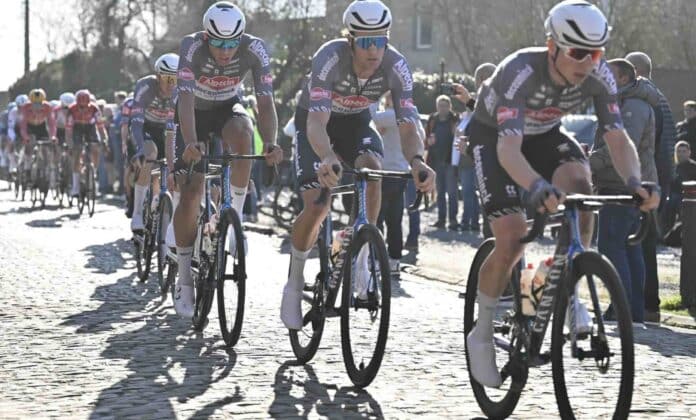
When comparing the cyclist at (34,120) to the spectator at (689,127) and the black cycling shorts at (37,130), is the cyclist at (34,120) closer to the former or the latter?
the black cycling shorts at (37,130)

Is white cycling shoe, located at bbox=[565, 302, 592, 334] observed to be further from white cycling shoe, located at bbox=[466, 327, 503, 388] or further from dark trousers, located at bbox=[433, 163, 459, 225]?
dark trousers, located at bbox=[433, 163, 459, 225]

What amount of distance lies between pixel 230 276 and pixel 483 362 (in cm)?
269

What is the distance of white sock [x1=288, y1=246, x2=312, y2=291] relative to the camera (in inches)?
358

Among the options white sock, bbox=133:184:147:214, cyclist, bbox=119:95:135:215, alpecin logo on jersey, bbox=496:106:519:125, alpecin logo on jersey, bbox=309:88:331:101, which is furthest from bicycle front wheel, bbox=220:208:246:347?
cyclist, bbox=119:95:135:215

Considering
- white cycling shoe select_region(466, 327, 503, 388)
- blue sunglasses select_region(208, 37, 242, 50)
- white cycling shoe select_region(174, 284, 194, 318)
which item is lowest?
white cycling shoe select_region(174, 284, 194, 318)

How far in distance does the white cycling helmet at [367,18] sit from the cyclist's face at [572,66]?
1670mm

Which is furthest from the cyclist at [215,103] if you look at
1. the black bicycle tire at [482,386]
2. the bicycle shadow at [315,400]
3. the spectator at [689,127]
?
the spectator at [689,127]

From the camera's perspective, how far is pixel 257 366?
892 cm

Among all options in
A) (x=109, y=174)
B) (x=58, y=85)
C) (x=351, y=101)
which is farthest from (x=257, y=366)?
(x=58, y=85)

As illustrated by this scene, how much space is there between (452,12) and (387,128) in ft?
126

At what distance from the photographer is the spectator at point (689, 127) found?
65.3ft

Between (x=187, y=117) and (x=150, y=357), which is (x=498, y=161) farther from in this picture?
(x=187, y=117)

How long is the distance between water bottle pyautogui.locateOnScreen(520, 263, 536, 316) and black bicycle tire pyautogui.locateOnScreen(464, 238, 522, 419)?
31cm

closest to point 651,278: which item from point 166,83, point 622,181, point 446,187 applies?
point 622,181
